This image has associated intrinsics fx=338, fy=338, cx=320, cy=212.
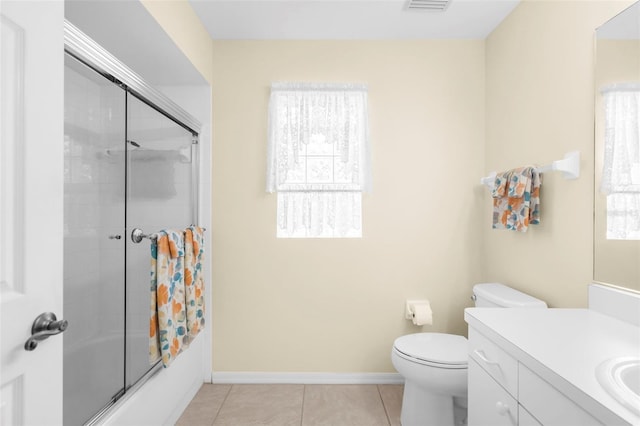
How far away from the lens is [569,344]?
103cm

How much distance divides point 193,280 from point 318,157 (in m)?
1.13

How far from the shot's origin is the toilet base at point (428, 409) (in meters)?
1.73

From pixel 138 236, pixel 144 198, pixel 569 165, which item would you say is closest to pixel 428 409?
pixel 569 165

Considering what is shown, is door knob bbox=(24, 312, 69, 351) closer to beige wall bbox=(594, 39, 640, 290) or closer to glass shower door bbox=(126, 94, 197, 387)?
glass shower door bbox=(126, 94, 197, 387)

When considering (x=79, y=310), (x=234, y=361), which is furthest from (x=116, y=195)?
(x=234, y=361)

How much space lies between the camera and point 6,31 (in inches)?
29.8

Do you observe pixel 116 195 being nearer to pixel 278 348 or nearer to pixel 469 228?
pixel 278 348

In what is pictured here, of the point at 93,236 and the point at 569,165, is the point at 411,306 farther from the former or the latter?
the point at 93,236

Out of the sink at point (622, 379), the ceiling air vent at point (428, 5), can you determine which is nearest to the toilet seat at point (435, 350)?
the sink at point (622, 379)

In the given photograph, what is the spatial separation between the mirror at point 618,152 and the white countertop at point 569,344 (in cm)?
23

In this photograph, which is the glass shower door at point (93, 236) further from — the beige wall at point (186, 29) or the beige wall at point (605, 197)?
the beige wall at point (605, 197)

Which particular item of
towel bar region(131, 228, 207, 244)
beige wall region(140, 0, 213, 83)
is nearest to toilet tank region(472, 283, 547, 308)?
towel bar region(131, 228, 207, 244)

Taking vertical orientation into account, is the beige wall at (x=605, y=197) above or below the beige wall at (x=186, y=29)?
below

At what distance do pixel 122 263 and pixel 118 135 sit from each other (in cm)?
61
